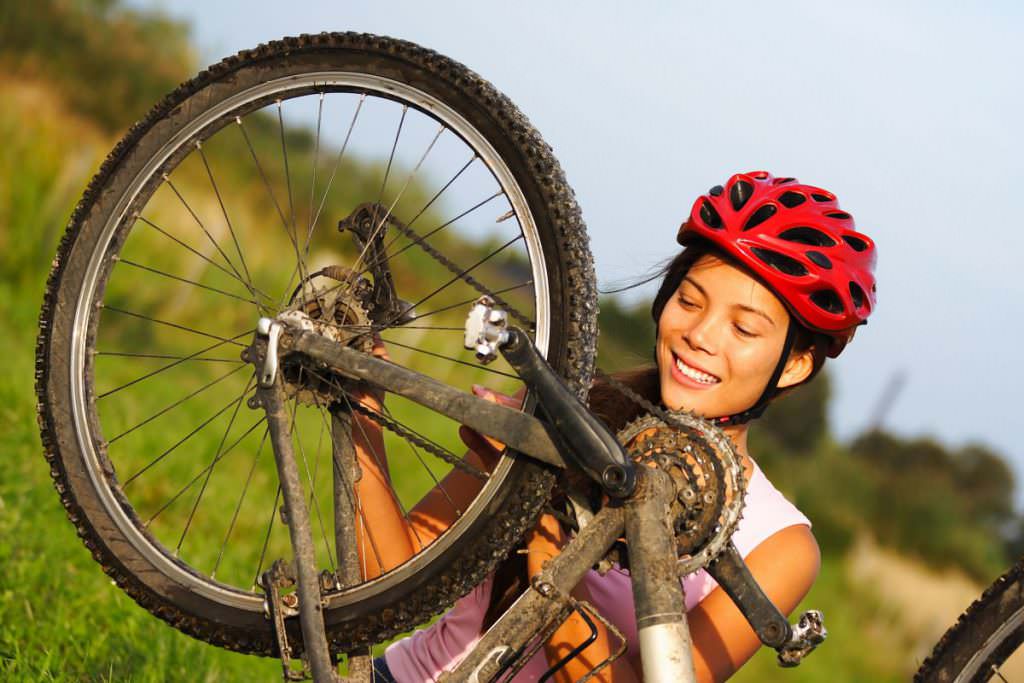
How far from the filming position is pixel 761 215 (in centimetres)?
325

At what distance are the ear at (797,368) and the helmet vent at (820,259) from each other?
0.26 m

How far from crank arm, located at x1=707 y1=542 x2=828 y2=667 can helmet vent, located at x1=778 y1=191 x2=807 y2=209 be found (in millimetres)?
980

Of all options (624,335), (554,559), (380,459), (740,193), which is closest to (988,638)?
(554,559)

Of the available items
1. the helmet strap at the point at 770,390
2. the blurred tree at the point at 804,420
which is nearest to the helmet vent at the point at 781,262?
the helmet strap at the point at 770,390

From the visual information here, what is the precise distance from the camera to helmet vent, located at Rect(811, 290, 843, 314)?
10.5 feet

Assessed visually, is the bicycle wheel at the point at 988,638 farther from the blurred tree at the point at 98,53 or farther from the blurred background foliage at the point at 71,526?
the blurred tree at the point at 98,53

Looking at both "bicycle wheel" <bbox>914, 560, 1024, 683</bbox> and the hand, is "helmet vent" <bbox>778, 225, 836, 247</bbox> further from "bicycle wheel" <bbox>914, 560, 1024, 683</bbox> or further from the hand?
"bicycle wheel" <bbox>914, 560, 1024, 683</bbox>

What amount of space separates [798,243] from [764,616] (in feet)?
3.16

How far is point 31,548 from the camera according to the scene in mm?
4949

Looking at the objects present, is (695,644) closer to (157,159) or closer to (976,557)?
(157,159)

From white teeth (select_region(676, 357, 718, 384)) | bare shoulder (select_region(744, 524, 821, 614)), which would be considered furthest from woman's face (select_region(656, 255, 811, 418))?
bare shoulder (select_region(744, 524, 821, 614))

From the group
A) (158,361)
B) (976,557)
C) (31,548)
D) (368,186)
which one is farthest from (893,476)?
(31,548)

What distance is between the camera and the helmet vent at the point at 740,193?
10.9 feet

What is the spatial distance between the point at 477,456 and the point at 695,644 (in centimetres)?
69
